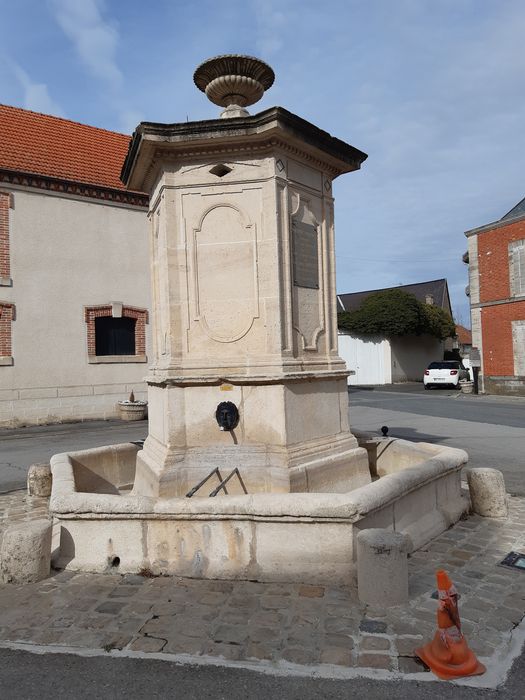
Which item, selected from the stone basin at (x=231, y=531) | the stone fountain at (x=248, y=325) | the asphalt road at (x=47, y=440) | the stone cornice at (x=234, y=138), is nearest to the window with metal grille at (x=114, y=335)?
the asphalt road at (x=47, y=440)

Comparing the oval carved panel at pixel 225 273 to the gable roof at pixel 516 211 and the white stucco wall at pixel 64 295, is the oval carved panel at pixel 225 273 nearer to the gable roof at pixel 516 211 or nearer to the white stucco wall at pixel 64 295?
the white stucco wall at pixel 64 295

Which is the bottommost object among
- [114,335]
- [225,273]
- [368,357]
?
[368,357]

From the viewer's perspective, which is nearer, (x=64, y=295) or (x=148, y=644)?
(x=148, y=644)

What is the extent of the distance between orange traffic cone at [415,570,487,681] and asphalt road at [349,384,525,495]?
14.1 ft

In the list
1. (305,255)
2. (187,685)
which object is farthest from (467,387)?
(187,685)

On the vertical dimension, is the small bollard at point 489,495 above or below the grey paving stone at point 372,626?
above

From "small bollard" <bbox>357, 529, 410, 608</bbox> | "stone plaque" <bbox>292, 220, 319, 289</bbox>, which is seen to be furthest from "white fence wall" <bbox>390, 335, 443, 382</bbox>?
"small bollard" <bbox>357, 529, 410, 608</bbox>

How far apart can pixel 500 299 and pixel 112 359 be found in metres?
17.9

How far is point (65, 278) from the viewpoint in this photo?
51.1 feet

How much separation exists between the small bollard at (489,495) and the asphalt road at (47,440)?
20.5 feet

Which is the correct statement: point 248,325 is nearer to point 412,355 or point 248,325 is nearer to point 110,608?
point 110,608

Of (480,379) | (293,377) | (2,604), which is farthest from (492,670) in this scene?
(480,379)

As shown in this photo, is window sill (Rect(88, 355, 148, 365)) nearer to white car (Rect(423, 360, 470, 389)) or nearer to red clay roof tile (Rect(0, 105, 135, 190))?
red clay roof tile (Rect(0, 105, 135, 190))

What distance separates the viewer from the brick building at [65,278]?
1479 cm
